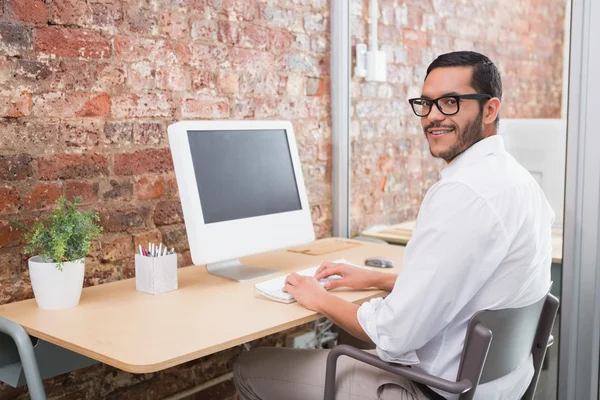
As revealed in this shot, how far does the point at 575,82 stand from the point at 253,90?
1.20 metres

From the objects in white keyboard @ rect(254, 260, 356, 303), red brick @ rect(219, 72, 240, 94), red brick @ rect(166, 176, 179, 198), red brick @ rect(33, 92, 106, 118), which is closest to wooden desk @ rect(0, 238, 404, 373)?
white keyboard @ rect(254, 260, 356, 303)

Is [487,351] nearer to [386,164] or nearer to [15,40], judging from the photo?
[15,40]

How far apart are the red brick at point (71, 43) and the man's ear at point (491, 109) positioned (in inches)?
48.3

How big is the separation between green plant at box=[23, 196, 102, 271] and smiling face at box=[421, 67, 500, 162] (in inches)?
39.3

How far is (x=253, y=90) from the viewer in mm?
2701

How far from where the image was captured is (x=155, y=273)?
2.00 m

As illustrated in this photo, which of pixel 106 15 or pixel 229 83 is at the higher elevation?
pixel 106 15

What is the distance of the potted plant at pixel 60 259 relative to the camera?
1.81 metres

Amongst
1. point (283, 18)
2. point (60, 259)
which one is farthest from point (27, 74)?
point (283, 18)

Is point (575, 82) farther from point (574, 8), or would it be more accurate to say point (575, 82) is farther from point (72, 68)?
point (72, 68)

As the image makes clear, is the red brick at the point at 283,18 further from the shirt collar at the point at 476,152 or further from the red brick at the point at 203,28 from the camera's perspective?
the shirt collar at the point at 476,152

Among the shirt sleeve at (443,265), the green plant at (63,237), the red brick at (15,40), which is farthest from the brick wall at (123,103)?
the shirt sleeve at (443,265)

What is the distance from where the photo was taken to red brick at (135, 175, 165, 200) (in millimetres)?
2330

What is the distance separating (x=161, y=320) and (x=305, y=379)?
42 cm
